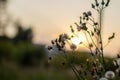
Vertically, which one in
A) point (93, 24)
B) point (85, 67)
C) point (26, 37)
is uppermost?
point (93, 24)

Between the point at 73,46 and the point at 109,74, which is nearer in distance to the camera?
the point at 109,74

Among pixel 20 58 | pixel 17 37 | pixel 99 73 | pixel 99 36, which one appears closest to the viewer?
pixel 99 73

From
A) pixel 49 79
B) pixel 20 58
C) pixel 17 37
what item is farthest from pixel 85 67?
pixel 17 37

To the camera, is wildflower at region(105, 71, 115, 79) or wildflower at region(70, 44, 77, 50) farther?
wildflower at region(70, 44, 77, 50)

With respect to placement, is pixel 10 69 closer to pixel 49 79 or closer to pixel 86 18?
pixel 49 79

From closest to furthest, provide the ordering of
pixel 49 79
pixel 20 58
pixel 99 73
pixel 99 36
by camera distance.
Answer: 1. pixel 99 73
2. pixel 99 36
3. pixel 49 79
4. pixel 20 58

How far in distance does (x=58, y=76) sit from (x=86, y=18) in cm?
1479

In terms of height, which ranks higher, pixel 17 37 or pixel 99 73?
pixel 99 73

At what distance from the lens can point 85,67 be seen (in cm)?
346

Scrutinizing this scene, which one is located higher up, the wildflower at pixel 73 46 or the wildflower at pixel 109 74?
the wildflower at pixel 73 46

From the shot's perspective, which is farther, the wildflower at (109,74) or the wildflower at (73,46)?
the wildflower at (73,46)

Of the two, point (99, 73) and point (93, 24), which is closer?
point (99, 73)

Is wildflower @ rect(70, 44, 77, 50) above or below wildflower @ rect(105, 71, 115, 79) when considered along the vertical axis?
above

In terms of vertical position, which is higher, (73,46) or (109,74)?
(73,46)
